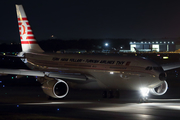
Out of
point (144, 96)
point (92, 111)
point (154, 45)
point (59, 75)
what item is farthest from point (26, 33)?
point (154, 45)

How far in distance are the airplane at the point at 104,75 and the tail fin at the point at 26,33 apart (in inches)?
239

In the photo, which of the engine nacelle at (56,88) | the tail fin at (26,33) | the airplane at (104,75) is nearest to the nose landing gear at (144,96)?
the airplane at (104,75)

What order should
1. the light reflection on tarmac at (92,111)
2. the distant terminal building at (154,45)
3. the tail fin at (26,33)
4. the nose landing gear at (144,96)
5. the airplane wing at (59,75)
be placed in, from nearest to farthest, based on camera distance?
the light reflection on tarmac at (92,111) < the nose landing gear at (144,96) < the airplane wing at (59,75) < the tail fin at (26,33) < the distant terminal building at (154,45)

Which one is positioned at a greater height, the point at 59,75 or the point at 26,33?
the point at 26,33

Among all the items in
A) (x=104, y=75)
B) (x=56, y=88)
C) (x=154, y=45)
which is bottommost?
(x=56, y=88)

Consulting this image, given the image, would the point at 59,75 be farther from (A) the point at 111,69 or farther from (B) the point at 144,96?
(B) the point at 144,96

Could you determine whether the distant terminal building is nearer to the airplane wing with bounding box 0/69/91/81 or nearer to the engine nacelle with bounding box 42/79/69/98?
the airplane wing with bounding box 0/69/91/81

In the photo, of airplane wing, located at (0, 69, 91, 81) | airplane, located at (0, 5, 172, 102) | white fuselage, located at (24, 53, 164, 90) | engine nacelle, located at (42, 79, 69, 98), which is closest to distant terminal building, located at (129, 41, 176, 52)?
white fuselage, located at (24, 53, 164, 90)

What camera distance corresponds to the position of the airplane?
23.5 m

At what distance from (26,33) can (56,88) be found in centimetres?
1300

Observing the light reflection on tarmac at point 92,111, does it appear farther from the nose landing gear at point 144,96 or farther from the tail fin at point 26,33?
the tail fin at point 26,33

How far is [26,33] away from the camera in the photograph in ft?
119

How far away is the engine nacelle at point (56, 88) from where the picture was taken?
24.4 meters

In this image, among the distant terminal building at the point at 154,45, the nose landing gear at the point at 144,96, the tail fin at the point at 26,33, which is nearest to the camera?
the nose landing gear at the point at 144,96
